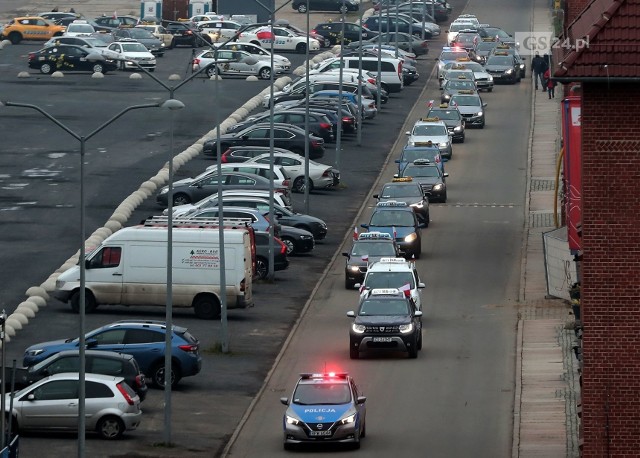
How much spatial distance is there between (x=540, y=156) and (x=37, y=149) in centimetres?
2061

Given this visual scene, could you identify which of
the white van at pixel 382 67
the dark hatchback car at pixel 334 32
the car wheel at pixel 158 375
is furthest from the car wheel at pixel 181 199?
the dark hatchback car at pixel 334 32

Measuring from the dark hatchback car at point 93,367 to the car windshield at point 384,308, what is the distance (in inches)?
289

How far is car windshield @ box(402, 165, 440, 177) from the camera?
63.9 m

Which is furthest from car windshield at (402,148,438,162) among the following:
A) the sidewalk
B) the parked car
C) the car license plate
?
the parked car

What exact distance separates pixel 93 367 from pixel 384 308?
8.57 metres

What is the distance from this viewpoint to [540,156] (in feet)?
239

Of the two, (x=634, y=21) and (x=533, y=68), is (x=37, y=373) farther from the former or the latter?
(x=533, y=68)

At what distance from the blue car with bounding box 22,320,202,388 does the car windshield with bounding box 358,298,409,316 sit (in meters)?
4.90

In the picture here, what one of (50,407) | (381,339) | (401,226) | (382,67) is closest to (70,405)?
(50,407)

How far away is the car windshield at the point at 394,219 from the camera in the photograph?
180ft

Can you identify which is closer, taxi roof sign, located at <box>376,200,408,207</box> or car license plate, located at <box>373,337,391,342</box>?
car license plate, located at <box>373,337,391,342</box>

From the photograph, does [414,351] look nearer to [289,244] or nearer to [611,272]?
[289,244]

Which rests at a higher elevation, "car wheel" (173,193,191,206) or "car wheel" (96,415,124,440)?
"car wheel" (173,193,191,206)

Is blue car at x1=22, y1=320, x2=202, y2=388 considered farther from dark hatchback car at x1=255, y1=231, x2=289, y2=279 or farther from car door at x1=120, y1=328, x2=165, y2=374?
dark hatchback car at x1=255, y1=231, x2=289, y2=279
